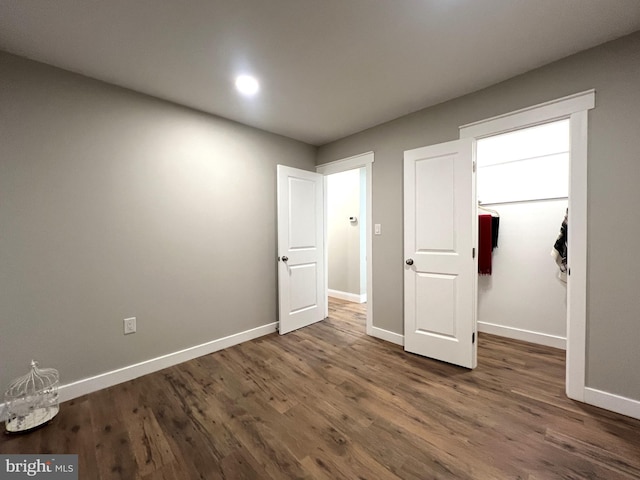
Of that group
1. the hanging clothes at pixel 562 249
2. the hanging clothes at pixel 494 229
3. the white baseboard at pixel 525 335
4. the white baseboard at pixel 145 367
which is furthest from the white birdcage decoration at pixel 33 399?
the hanging clothes at pixel 562 249

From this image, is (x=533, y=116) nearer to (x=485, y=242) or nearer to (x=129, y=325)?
(x=485, y=242)

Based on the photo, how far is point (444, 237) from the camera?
7.85 ft

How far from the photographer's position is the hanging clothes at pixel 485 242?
3020 mm

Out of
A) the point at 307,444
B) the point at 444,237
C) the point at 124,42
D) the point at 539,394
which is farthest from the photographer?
the point at 444,237

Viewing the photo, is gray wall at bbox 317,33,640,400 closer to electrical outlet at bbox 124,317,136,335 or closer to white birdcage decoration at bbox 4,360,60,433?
electrical outlet at bbox 124,317,136,335

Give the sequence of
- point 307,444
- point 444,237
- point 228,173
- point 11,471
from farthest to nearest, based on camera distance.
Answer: point 228,173 → point 444,237 → point 307,444 → point 11,471

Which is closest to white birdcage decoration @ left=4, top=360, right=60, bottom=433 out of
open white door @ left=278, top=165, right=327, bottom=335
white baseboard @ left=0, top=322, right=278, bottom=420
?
white baseboard @ left=0, top=322, right=278, bottom=420

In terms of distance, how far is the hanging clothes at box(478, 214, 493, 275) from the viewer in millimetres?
3020

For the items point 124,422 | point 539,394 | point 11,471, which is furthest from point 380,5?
point 11,471

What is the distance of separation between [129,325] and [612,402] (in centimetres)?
361

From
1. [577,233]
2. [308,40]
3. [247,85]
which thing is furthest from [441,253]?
[247,85]

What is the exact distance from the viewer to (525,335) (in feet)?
9.41

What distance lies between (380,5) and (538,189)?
2617 millimetres

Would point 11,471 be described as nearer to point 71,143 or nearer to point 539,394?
point 71,143
